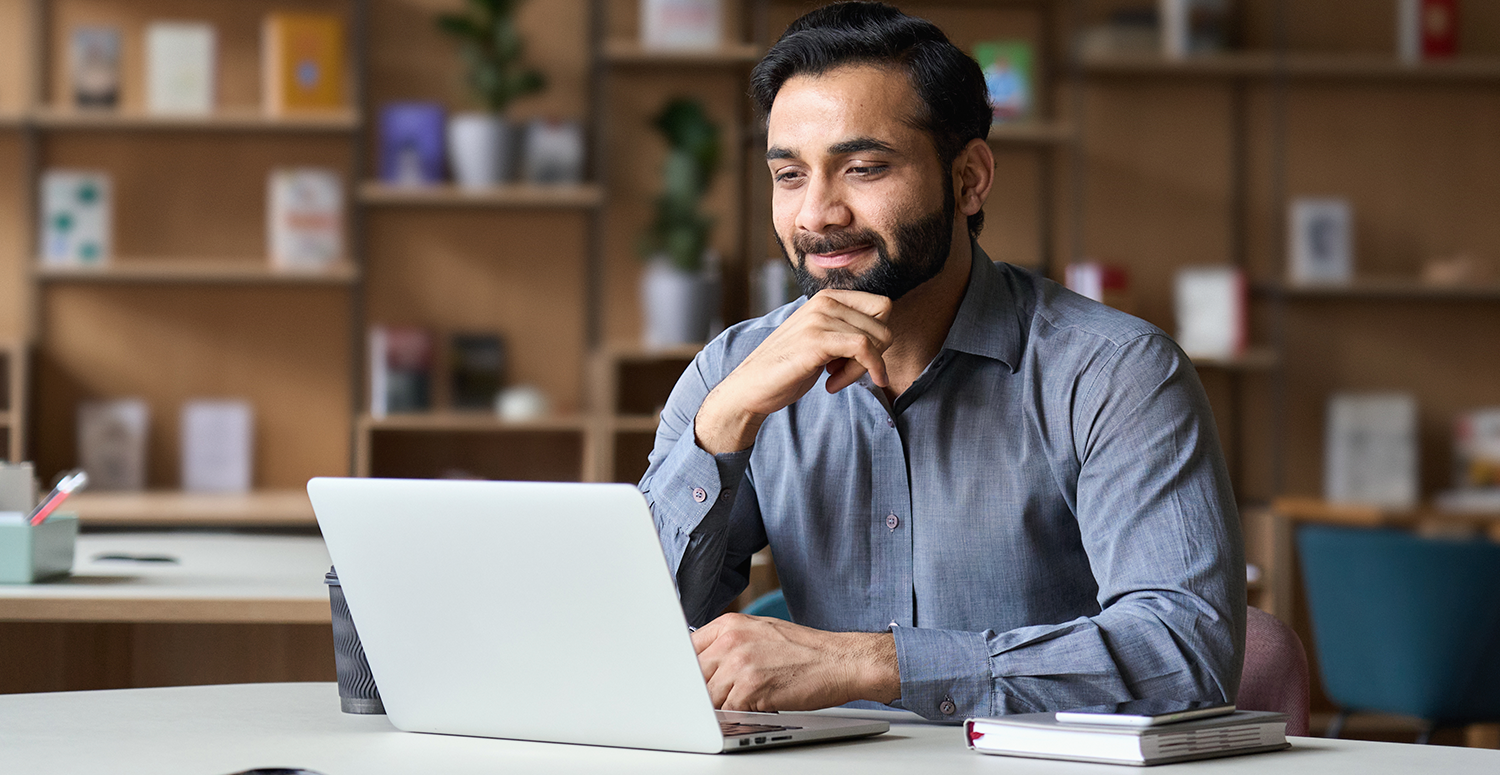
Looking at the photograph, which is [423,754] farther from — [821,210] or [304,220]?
[304,220]

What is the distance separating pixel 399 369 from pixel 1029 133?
6.27 feet

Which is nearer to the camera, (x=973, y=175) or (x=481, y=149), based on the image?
(x=973, y=175)

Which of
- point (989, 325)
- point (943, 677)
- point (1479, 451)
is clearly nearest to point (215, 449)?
point (989, 325)

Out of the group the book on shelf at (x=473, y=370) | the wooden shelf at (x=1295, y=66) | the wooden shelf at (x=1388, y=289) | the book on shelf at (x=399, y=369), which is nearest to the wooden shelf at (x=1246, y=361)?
the wooden shelf at (x=1388, y=289)

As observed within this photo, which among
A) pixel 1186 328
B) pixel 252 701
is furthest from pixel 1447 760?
pixel 1186 328

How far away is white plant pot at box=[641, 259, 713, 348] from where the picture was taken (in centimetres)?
415

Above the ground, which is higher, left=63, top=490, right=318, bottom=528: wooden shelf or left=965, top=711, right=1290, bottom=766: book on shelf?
left=965, top=711, right=1290, bottom=766: book on shelf

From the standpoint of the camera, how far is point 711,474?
1474mm

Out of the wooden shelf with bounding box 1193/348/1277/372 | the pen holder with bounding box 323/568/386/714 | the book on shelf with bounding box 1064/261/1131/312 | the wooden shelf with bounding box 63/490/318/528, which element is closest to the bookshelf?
the wooden shelf with bounding box 63/490/318/528

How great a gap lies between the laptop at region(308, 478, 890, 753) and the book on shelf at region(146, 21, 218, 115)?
348cm

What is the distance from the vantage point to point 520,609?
41.2 inches

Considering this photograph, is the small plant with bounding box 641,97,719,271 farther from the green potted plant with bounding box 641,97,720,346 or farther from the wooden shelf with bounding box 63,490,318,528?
the wooden shelf with bounding box 63,490,318,528

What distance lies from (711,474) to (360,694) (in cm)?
41

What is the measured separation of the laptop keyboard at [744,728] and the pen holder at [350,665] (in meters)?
Answer: 0.30
